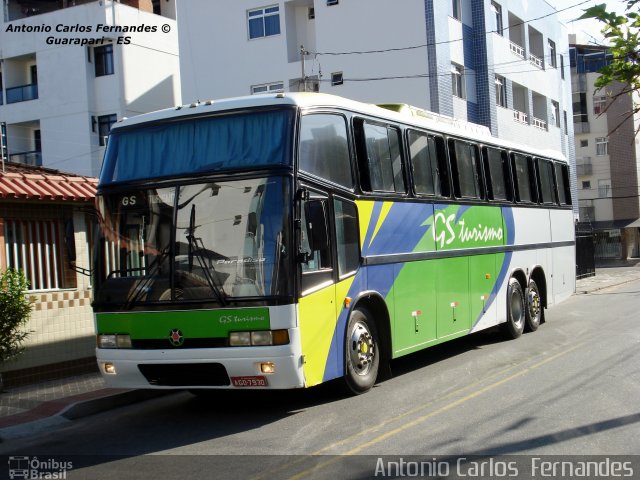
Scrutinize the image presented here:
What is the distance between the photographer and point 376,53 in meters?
28.1

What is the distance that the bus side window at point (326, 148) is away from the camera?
8.26 meters

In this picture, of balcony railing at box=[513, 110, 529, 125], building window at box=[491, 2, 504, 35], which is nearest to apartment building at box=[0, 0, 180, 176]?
building window at box=[491, 2, 504, 35]

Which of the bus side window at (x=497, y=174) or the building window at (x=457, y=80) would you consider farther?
the building window at (x=457, y=80)

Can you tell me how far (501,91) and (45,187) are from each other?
25075 mm

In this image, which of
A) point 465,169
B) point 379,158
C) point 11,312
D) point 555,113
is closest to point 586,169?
point 555,113

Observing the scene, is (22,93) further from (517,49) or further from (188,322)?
(188,322)

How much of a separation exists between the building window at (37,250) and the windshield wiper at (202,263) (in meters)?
4.98

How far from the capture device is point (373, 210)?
9594 millimetres

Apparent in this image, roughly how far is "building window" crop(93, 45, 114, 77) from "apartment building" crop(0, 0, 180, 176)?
0.05m

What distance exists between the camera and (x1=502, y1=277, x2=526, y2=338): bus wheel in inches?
552

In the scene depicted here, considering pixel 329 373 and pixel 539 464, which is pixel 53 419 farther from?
pixel 539 464

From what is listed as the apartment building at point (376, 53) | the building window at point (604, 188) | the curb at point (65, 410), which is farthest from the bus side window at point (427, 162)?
the building window at point (604, 188)

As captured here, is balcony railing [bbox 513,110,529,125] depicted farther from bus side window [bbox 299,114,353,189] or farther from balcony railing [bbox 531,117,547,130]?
bus side window [bbox 299,114,353,189]

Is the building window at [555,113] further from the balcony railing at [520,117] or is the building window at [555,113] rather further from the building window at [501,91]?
the building window at [501,91]
